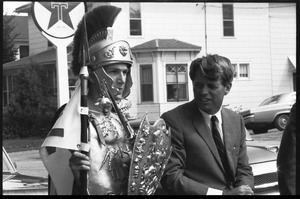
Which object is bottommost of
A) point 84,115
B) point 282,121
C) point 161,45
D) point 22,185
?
point 22,185

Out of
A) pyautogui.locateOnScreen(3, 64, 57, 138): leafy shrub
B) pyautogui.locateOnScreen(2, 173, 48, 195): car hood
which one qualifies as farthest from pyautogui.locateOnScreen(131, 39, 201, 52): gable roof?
pyautogui.locateOnScreen(2, 173, 48, 195): car hood

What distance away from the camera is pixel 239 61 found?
6.43 meters

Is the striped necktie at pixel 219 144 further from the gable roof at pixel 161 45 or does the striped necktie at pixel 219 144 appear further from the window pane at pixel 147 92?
the gable roof at pixel 161 45

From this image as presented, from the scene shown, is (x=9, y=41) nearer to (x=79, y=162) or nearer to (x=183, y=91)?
(x=183, y=91)

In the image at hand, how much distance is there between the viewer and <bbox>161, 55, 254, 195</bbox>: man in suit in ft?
8.61

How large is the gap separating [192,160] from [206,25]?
4.90 metres

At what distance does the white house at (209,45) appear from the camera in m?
5.27

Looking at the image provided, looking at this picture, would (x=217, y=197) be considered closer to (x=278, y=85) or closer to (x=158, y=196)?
(x=158, y=196)

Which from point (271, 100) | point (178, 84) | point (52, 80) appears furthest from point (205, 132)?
point (52, 80)

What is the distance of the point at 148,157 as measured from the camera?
8.13ft

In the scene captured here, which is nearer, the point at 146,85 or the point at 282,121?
the point at 146,85

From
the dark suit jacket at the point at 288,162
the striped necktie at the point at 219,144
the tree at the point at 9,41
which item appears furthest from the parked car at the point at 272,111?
the dark suit jacket at the point at 288,162

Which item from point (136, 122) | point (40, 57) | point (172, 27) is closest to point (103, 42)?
point (136, 122)

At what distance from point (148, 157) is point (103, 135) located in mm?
227
